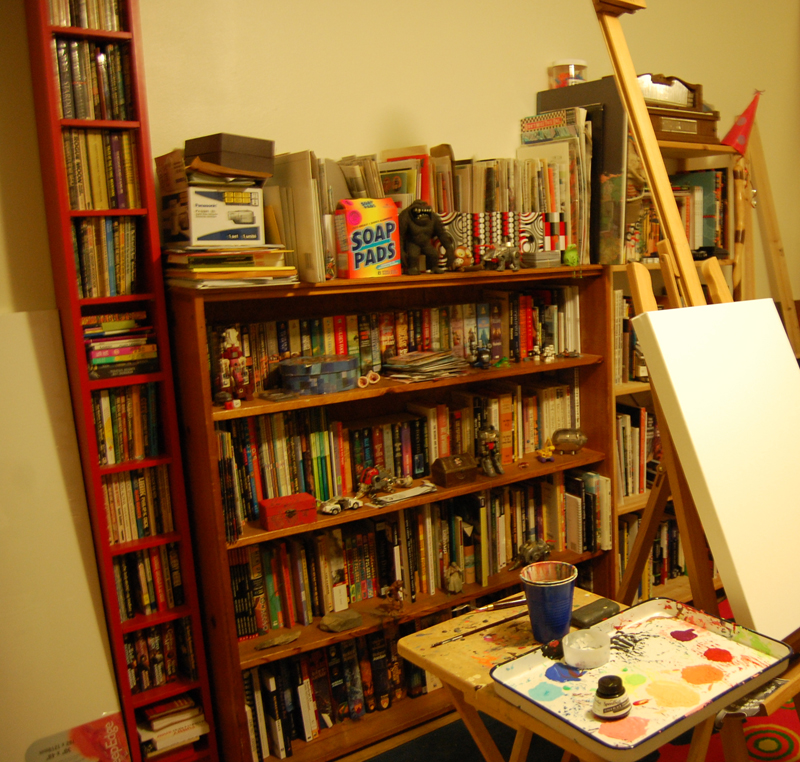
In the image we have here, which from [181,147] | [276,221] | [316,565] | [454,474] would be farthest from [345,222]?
[316,565]

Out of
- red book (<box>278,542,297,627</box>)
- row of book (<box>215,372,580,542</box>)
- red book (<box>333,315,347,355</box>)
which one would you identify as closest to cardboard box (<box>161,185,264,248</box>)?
red book (<box>333,315,347,355</box>)

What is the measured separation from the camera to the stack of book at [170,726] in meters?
1.77

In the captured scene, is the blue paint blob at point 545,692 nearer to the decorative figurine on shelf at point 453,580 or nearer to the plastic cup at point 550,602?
the plastic cup at point 550,602

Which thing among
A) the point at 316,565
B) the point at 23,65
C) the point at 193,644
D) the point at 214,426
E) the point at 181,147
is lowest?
the point at 193,644

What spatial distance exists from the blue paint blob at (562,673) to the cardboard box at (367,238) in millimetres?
1033

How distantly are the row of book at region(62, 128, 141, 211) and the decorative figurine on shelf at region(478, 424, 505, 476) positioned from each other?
3.66 ft

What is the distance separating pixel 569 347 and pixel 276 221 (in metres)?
1.03

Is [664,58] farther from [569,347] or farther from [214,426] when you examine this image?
[214,426]

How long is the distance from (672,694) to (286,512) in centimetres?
99

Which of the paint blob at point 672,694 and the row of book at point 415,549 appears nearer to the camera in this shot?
the paint blob at point 672,694

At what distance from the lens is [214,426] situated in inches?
66.1

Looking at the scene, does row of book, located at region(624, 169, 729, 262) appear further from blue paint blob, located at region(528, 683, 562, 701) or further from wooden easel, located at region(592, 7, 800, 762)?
blue paint blob, located at region(528, 683, 562, 701)

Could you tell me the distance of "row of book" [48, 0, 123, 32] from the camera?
1497mm

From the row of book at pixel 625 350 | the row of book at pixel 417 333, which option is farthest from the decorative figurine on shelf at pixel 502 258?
the row of book at pixel 625 350
